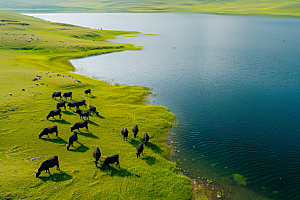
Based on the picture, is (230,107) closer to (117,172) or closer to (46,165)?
(117,172)

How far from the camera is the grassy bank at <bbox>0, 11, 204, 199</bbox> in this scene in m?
19.4

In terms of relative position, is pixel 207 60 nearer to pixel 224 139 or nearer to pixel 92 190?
pixel 224 139

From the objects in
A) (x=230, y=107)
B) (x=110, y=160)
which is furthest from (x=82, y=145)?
(x=230, y=107)

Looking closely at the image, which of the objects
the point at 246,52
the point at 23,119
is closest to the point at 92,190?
the point at 23,119

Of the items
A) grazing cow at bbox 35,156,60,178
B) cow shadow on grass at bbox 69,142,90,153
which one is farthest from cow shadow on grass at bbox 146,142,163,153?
grazing cow at bbox 35,156,60,178

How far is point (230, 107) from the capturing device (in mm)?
40344

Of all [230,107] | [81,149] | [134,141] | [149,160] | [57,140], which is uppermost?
[230,107]

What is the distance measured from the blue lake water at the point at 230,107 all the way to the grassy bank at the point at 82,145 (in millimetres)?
3590

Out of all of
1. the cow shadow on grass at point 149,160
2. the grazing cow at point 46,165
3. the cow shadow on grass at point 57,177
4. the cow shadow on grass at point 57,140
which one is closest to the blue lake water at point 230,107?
the cow shadow on grass at point 149,160

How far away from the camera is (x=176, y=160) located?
2544 centimetres

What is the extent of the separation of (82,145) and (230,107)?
93.8 feet

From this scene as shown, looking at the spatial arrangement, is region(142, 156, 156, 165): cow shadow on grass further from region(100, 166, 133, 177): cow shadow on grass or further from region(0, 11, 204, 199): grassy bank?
region(100, 166, 133, 177): cow shadow on grass

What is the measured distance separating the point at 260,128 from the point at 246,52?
214 ft

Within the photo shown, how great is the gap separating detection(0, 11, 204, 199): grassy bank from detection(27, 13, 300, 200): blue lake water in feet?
11.8
